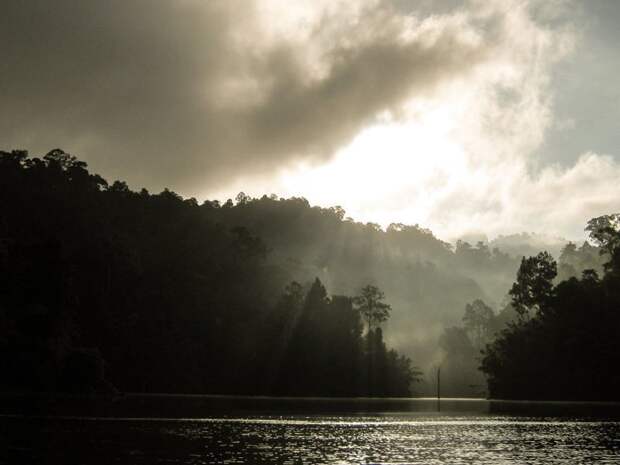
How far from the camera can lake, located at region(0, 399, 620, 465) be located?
40.6m

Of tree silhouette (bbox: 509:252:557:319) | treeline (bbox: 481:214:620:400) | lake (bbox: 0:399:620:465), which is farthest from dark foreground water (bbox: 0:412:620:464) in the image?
tree silhouette (bbox: 509:252:557:319)

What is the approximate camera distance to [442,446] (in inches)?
2088

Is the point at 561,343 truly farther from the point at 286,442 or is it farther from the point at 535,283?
the point at 286,442

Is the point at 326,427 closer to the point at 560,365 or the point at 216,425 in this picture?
the point at 216,425

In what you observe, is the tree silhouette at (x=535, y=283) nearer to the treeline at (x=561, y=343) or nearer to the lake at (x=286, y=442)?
the treeline at (x=561, y=343)

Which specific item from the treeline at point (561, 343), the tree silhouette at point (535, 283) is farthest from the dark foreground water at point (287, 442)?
the tree silhouette at point (535, 283)

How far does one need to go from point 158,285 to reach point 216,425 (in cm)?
13603

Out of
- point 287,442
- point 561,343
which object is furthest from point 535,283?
point 287,442

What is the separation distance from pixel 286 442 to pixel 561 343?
418ft

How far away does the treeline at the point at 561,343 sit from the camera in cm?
15325

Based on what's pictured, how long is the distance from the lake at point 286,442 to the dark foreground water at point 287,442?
2.7 inches

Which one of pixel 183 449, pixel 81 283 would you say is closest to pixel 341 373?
pixel 81 283

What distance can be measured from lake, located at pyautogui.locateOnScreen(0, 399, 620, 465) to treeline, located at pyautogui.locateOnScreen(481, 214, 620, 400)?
84.1 m

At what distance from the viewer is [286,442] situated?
171 feet
